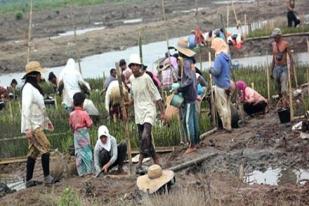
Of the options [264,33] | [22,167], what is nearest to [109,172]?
[22,167]

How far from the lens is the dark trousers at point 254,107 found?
12.8m

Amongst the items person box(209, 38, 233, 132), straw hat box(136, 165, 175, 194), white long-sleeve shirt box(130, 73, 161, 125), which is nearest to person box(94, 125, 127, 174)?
white long-sleeve shirt box(130, 73, 161, 125)

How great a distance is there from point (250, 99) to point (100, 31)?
2566cm

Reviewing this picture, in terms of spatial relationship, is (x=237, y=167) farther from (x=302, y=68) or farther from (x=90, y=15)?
(x=90, y=15)

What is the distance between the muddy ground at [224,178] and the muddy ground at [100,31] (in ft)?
41.3

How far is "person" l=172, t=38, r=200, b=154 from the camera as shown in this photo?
410 inches

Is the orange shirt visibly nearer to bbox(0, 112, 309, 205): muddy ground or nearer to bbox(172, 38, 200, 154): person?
bbox(0, 112, 309, 205): muddy ground

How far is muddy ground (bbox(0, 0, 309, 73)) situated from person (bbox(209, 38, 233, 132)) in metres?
11.8

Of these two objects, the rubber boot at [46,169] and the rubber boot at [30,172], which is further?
the rubber boot at [30,172]

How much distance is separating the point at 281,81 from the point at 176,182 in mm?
5161

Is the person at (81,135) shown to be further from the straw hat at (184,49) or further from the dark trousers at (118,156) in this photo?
the straw hat at (184,49)

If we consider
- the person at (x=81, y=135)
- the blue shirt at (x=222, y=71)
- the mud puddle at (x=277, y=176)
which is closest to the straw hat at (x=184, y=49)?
the blue shirt at (x=222, y=71)

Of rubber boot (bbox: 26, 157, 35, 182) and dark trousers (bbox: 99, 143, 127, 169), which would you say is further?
dark trousers (bbox: 99, 143, 127, 169)

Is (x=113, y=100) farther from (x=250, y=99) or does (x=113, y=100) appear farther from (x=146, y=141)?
(x=146, y=141)
